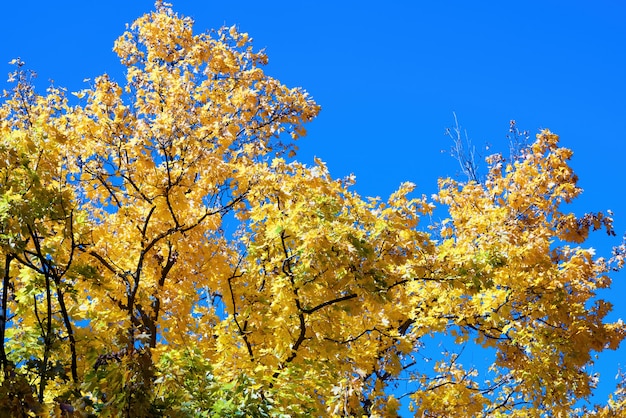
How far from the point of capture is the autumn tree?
5.76 m

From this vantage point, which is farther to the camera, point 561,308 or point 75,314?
point 561,308

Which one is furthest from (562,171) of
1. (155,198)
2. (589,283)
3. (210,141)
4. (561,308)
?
(155,198)

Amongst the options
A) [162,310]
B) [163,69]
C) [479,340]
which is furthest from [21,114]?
[479,340]

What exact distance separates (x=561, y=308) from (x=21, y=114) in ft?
26.5

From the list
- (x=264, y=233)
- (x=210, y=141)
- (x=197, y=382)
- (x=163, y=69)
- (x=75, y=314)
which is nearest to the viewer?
(x=197, y=382)

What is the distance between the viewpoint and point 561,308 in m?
9.54

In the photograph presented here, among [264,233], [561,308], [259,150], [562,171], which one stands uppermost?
[562,171]

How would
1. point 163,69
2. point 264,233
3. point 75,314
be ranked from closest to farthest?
point 75,314 < point 264,233 < point 163,69

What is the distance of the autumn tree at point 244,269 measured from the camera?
5.76 meters

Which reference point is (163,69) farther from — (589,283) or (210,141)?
(589,283)

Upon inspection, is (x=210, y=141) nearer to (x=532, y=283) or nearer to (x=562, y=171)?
(x=532, y=283)

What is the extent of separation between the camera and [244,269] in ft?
25.9

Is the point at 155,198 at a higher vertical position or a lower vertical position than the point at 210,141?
lower

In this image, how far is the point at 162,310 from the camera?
9.06 m
